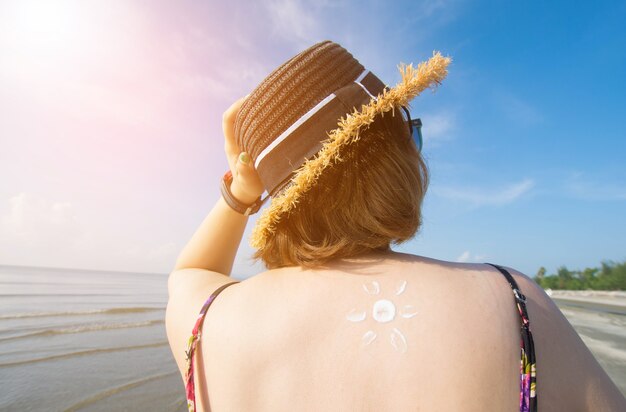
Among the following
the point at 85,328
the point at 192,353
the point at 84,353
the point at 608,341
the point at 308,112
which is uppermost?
the point at 308,112

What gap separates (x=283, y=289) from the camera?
0.96m

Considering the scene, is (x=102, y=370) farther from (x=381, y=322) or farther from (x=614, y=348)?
(x=614, y=348)

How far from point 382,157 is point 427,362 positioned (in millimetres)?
601


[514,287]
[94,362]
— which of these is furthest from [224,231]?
[94,362]

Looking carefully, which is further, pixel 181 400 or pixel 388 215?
pixel 181 400

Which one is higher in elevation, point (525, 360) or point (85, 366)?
point (525, 360)

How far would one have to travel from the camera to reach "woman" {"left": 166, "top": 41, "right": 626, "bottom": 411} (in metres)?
0.79

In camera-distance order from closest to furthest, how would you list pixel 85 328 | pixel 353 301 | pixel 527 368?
pixel 527 368
pixel 353 301
pixel 85 328

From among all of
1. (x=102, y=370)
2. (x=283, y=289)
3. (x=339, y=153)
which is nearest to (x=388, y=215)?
(x=339, y=153)

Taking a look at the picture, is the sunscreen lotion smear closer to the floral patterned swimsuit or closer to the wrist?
the floral patterned swimsuit

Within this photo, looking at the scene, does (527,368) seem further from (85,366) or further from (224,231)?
(85,366)

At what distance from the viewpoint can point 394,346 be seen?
0.82m

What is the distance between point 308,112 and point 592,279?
4238cm

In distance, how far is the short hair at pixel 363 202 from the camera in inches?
39.6
